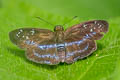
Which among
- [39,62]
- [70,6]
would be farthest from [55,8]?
[39,62]

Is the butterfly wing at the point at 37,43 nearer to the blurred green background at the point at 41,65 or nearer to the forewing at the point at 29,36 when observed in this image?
the forewing at the point at 29,36

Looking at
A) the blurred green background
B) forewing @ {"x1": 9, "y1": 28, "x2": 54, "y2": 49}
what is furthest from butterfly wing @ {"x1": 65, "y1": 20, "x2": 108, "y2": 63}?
forewing @ {"x1": 9, "y1": 28, "x2": 54, "y2": 49}

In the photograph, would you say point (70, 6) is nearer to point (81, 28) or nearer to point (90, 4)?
point (90, 4)

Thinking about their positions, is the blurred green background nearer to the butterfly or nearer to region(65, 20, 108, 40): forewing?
the butterfly

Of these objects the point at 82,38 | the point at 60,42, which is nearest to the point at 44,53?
the point at 60,42

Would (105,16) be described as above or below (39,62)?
above

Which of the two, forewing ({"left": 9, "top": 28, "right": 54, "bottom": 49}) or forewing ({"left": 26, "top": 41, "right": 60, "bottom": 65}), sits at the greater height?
forewing ({"left": 9, "top": 28, "right": 54, "bottom": 49})
